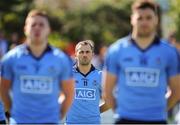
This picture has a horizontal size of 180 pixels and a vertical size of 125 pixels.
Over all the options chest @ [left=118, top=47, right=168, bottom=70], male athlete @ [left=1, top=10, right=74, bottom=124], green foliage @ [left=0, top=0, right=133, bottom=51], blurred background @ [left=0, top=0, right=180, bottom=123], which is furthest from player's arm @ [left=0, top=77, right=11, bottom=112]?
green foliage @ [left=0, top=0, right=133, bottom=51]

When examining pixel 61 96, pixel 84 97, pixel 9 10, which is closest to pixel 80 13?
pixel 9 10

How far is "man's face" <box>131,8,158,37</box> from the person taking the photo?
7.89 meters

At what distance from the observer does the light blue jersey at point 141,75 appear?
7.96m

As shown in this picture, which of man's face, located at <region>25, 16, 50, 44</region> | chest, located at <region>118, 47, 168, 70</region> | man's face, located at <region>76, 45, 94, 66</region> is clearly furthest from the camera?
man's face, located at <region>76, 45, 94, 66</region>

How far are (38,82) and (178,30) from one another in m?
18.7

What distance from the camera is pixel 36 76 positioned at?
795 cm

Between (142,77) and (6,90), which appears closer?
(142,77)

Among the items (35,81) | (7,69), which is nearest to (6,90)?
(7,69)

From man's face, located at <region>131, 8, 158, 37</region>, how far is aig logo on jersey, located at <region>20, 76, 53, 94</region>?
989mm

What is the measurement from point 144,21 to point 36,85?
3.92 ft

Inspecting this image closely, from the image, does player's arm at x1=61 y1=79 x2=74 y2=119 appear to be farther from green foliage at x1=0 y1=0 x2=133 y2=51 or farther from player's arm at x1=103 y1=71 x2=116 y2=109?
green foliage at x1=0 y1=0 x2=133 y2=51

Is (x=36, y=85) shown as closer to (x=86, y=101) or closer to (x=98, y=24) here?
(x=86, y=101)

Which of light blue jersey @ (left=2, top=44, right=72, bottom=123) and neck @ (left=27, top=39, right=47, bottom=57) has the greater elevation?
neck @ (left=27, top=39, right=47, bottom=57)

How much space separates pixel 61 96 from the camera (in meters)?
8.42
